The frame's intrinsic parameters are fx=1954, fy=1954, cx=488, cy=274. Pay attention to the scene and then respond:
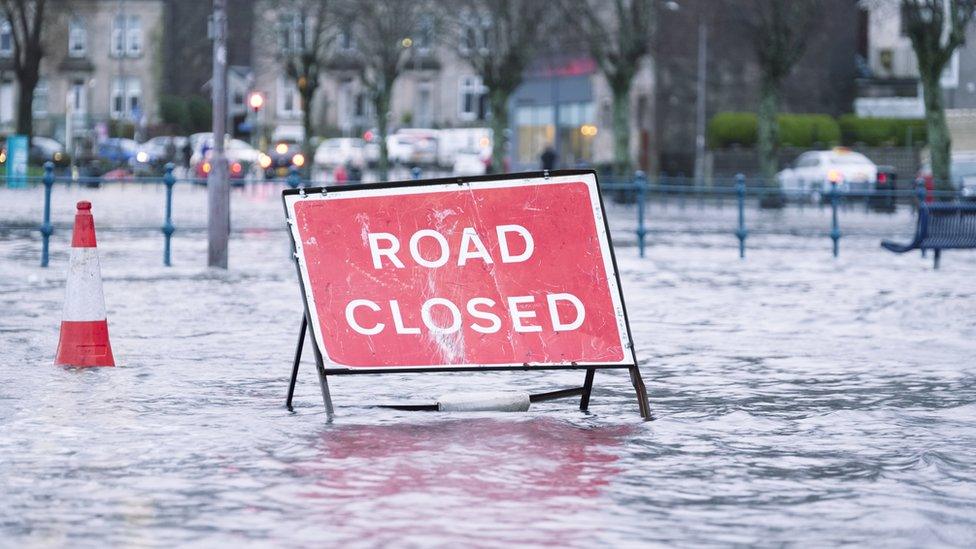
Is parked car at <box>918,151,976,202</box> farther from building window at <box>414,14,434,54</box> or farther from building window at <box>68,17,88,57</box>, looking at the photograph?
building window at <box>68,17,88,57</box>

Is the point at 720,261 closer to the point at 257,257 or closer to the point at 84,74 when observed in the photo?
the point at 257,257

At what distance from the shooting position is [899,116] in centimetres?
7400

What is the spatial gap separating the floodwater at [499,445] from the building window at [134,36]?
84.8 meters

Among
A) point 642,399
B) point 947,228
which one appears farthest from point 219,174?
point 642,399

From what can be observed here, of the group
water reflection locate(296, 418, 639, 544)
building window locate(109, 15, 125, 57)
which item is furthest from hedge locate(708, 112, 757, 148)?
water reflection locate(296, 418, 639, 544)

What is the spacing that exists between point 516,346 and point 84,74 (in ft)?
307

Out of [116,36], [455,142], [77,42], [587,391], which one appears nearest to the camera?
[587,391]

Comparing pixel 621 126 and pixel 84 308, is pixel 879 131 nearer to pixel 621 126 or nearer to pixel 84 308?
pixel 621 126

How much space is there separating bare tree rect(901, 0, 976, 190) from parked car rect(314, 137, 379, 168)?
35.0 metres

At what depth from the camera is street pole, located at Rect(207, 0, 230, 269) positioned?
22328 millimetres

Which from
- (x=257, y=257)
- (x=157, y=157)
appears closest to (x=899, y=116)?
(x=157, y=157)

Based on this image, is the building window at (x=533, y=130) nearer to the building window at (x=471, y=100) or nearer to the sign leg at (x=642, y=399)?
the building window at (x=471, y=100)

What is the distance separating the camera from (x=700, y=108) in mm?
65438

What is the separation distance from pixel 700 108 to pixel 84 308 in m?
54.6
